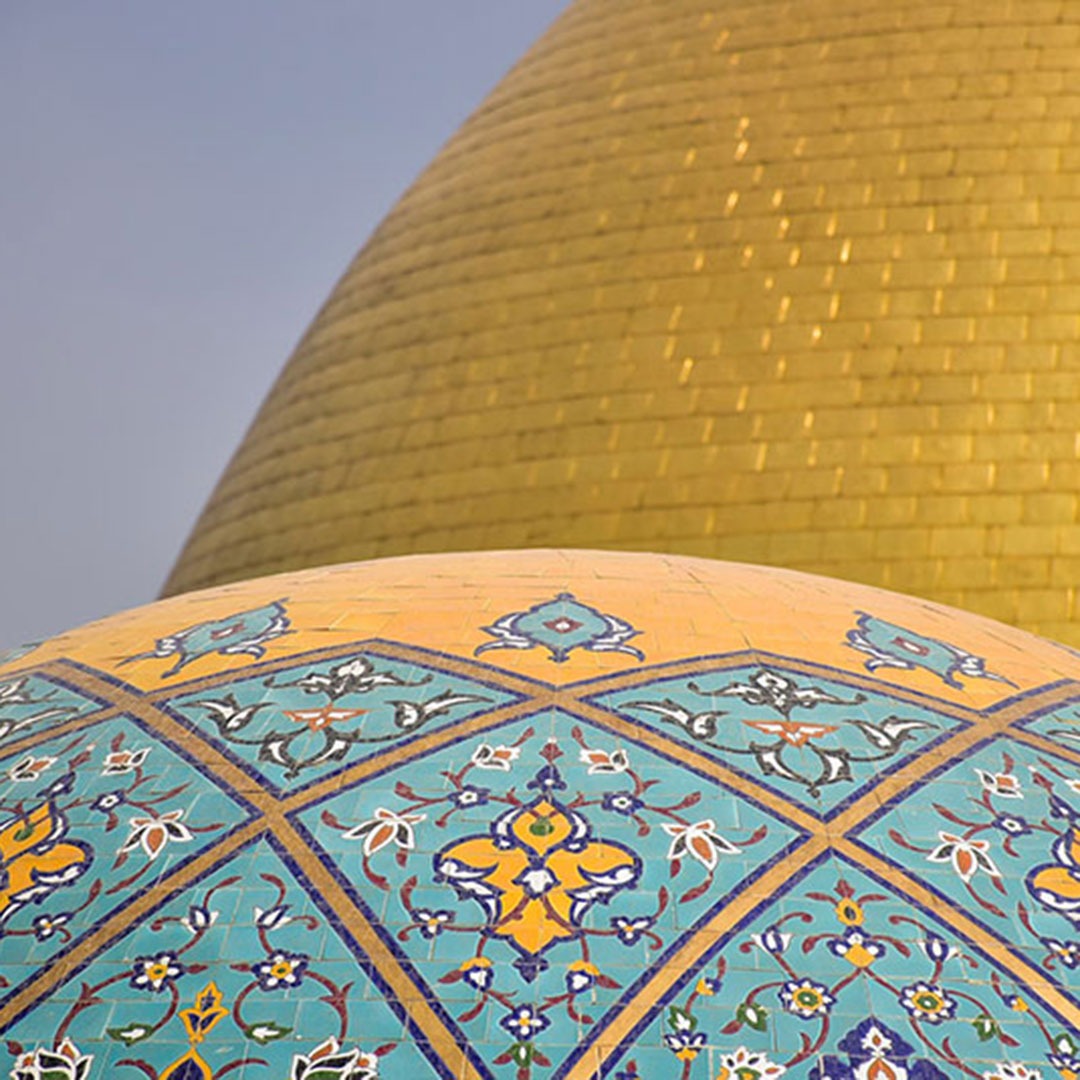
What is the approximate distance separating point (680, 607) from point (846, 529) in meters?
5.19

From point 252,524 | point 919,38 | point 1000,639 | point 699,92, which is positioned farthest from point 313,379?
point 1000,639

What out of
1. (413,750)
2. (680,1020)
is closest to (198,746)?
(413,750)

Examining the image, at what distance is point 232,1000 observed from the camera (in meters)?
3.13

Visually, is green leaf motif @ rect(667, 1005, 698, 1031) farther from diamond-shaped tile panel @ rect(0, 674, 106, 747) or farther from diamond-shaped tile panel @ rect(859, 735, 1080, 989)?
diamond-shaped tile panel @ rect(0, 674, 106, 747)

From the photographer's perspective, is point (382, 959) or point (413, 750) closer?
point (382, 959)

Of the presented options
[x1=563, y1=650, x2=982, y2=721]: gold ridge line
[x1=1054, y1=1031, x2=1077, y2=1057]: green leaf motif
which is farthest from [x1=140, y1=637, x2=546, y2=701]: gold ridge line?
[x1=1054, y1=1031, x2=1077, y2=1057]: green leaf motif

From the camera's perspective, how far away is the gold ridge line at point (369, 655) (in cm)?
392

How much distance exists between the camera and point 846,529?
31.0 feet

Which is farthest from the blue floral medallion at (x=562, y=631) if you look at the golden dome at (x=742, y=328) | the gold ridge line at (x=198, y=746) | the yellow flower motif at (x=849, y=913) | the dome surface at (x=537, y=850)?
the golden dome at (x=742, y=328)

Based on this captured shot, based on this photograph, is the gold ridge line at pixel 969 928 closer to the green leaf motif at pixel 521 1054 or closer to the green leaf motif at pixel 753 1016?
the green leaf motif at pixel 753 1016

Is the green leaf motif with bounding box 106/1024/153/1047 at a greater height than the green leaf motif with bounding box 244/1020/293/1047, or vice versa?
the green leaf motif with bounding box 244/1020/293/1047

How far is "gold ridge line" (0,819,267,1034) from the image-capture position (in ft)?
10.5

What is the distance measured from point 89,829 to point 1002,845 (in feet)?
5.18

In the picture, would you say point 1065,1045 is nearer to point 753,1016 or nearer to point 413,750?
point 753,1016
